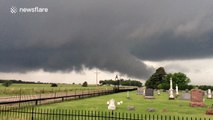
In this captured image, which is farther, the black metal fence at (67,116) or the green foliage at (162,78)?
the green foliage at (162,78)

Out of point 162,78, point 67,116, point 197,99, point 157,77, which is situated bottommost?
point 67,116

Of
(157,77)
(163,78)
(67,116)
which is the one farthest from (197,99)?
(157,77)

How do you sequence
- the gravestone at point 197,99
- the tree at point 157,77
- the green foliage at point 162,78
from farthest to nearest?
the tree at point 157,77
the green foliage at point 162,78
the gravestone at point 197,99

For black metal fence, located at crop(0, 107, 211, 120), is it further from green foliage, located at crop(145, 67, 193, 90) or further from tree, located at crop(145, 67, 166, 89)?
tree, located at crop(145, 67, 166, 89)

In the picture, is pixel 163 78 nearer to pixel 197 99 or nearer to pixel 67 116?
pixel 197 99

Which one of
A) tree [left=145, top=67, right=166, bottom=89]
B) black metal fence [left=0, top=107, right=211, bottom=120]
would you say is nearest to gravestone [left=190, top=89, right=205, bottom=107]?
black metal fence [left=0, top=107, right=211, bottom=120]

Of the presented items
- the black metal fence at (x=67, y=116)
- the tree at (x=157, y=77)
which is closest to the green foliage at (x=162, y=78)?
the tree at (x=157, y=77)

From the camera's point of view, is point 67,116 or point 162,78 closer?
point 67,116

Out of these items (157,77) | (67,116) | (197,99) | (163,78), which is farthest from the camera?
(157,77)

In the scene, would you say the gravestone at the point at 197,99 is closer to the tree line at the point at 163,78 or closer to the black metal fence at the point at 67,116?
the black metal fence at the point at 67,116

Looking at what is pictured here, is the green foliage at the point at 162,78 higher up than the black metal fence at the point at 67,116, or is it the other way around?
the green foliage at the point at 162,78

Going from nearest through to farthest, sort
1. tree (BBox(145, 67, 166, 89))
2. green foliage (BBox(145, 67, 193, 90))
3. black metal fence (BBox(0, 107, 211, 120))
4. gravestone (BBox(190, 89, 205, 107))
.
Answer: black metal fence (BBox(0, 107, 211, 120)), gravestone (BBox(190, 89, 205, 107)), green foliage (BBox(145, 67, 193, 90)), tree (BBox(145, 67, 166, 89))

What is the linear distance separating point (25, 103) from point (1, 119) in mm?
13783

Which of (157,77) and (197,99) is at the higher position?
(157,77)
